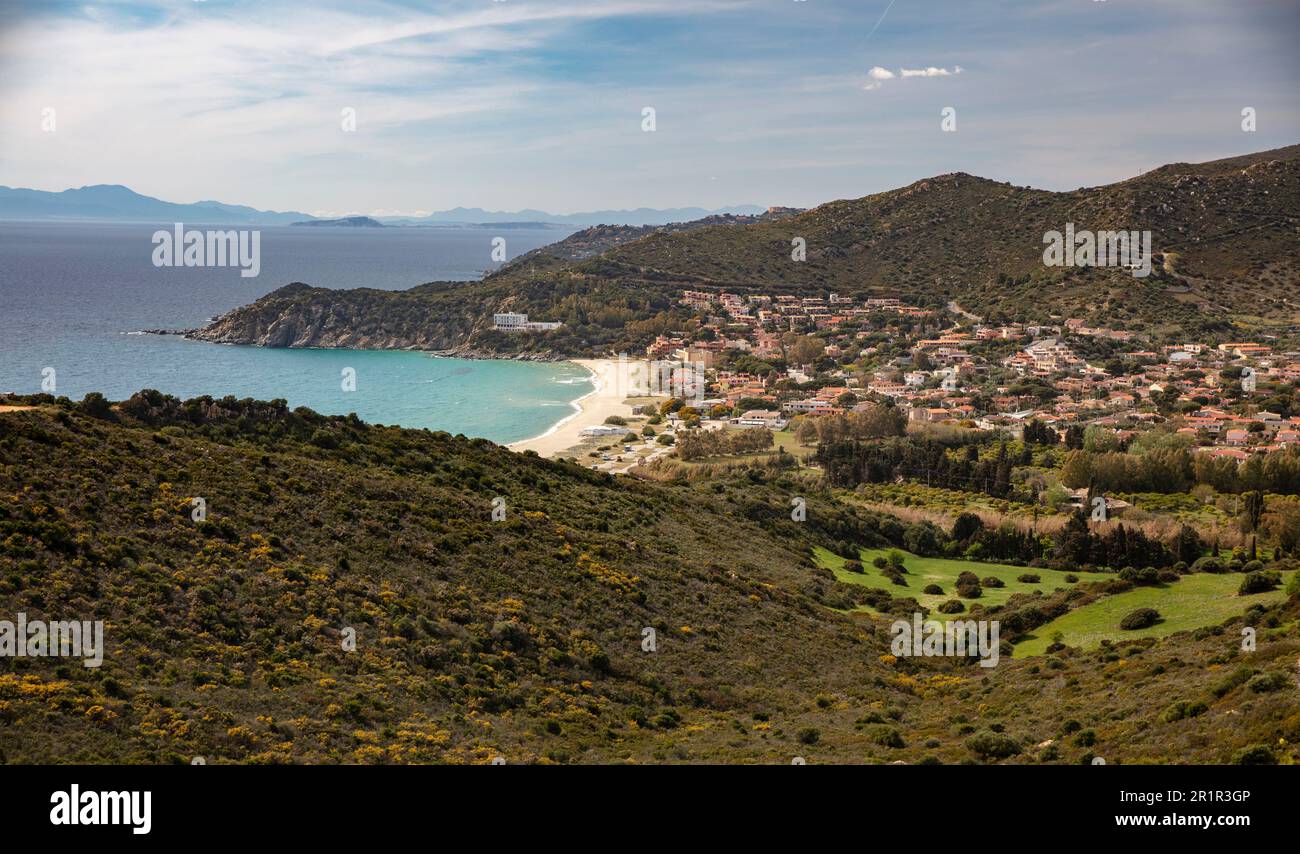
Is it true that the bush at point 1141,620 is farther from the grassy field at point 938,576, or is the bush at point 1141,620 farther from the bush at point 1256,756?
the bush at point 1256,756

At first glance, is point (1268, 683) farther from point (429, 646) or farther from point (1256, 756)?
point (429, 646)

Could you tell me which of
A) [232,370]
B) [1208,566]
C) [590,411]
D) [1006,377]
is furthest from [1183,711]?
[232,370]

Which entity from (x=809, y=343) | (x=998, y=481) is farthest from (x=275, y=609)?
(x=809, y=343)

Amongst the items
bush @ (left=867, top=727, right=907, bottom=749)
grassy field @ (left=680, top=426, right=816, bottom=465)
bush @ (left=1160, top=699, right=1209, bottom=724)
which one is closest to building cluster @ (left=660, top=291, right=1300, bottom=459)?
grassy field @ (left=680, top=426, right=816, bottom=465)

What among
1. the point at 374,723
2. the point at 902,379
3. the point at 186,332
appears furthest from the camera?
the point at 186,332

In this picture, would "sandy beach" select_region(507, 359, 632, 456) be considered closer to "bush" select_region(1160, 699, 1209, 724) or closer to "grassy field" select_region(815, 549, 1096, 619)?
"grassy field" select_region(815, 549, 1096, 619)
